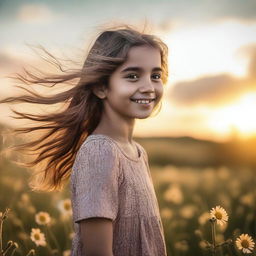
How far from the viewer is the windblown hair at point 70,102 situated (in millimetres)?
2465

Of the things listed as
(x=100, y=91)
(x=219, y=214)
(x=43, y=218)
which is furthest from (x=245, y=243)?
(x=43, y=218)

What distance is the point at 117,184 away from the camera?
2246mm

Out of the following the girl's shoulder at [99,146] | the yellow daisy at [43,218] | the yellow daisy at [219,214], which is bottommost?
the yellow daisy at [219,214]

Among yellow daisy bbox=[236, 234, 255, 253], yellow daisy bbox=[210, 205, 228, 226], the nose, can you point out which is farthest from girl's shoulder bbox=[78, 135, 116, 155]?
yellow daisy bbox=[236, 234, 255, 253]

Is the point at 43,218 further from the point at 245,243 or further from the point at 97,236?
the point at 245,243

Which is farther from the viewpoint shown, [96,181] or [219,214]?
[219,214]

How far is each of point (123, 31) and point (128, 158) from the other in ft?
2.20

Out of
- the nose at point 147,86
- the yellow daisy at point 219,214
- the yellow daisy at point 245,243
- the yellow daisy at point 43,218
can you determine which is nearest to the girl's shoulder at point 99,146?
the nose at point 147,86

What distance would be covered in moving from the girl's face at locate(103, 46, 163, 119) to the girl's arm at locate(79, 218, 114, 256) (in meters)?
0.58

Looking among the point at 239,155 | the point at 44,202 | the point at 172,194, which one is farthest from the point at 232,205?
the point at 239,155

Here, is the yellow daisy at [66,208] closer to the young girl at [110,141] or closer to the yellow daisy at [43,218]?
the yellow daisy at [43,218]

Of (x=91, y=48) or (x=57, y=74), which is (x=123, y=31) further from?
(x=57, y=74)

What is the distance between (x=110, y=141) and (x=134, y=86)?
0.29 meters

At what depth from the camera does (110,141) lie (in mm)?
2344
